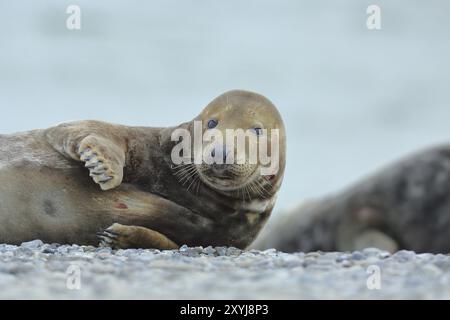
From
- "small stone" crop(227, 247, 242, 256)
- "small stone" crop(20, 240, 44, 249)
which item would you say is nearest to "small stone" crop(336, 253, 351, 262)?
"small stone" crop(227, 247, 242, 256)

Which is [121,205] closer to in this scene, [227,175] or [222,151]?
[227,175]

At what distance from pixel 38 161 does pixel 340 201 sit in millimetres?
7519

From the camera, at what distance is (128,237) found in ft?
22.7

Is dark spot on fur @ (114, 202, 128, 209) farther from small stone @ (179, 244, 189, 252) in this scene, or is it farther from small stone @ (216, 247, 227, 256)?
small stone @ (216, 247, 227, 256)

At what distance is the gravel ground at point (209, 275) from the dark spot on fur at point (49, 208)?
20.3 inches

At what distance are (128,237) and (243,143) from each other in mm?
1102

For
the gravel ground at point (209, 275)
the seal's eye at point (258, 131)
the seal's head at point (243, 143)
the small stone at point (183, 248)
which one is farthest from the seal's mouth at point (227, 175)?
the gravel ground at point (209, 275)

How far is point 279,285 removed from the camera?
505 centimetres

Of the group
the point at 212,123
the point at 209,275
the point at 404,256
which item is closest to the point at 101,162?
the point at 212,123

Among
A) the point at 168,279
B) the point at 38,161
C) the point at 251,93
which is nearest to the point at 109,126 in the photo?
the point at 38,161

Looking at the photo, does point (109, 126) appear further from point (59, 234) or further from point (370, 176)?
point (370, 176)

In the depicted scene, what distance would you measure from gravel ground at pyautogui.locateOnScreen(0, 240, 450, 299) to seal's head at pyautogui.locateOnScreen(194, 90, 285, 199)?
0.70 meters

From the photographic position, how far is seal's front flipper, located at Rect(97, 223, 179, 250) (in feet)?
22.7

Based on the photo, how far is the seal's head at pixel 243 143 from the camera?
707cm
